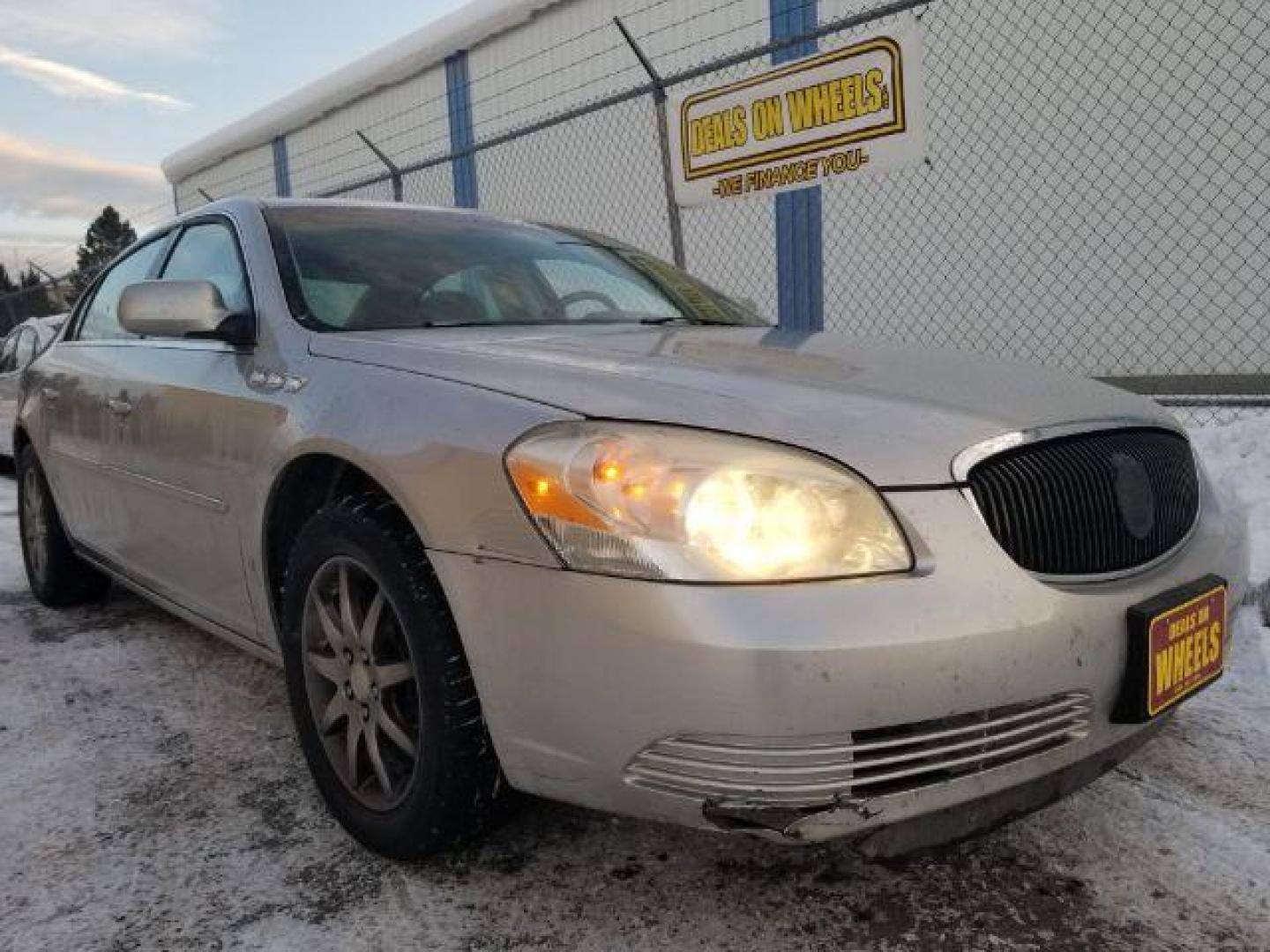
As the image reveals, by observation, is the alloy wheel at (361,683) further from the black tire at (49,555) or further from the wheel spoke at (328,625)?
the black tire at (49,555)

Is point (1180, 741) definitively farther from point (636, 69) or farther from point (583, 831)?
point (636, 69)

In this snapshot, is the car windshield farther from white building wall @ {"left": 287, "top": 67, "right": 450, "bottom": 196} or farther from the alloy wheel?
white building wall @ {"left": 287, "top": 67, "right": 450, "bottom": 196}

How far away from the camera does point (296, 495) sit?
7.49 ft

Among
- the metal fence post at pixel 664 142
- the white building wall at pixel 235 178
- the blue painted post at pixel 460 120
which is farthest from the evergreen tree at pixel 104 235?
the metal fence post at pixel 664 142

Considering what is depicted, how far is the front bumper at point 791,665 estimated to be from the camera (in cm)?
146

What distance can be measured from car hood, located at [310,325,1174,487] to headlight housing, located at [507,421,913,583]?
0.14 ft

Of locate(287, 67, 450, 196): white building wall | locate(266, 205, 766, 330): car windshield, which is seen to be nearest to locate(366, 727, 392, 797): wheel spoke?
locate(266, 205, 766, 330): car windshield

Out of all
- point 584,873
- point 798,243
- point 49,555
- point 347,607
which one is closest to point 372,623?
point 347,607

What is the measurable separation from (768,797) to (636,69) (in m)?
9.86

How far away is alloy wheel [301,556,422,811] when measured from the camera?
199 centimetres

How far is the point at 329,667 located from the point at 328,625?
0.09m

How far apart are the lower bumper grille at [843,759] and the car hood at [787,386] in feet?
1.26

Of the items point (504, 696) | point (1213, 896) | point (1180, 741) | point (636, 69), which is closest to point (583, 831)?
point (504, 696)

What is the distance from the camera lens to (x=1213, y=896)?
1.85m
